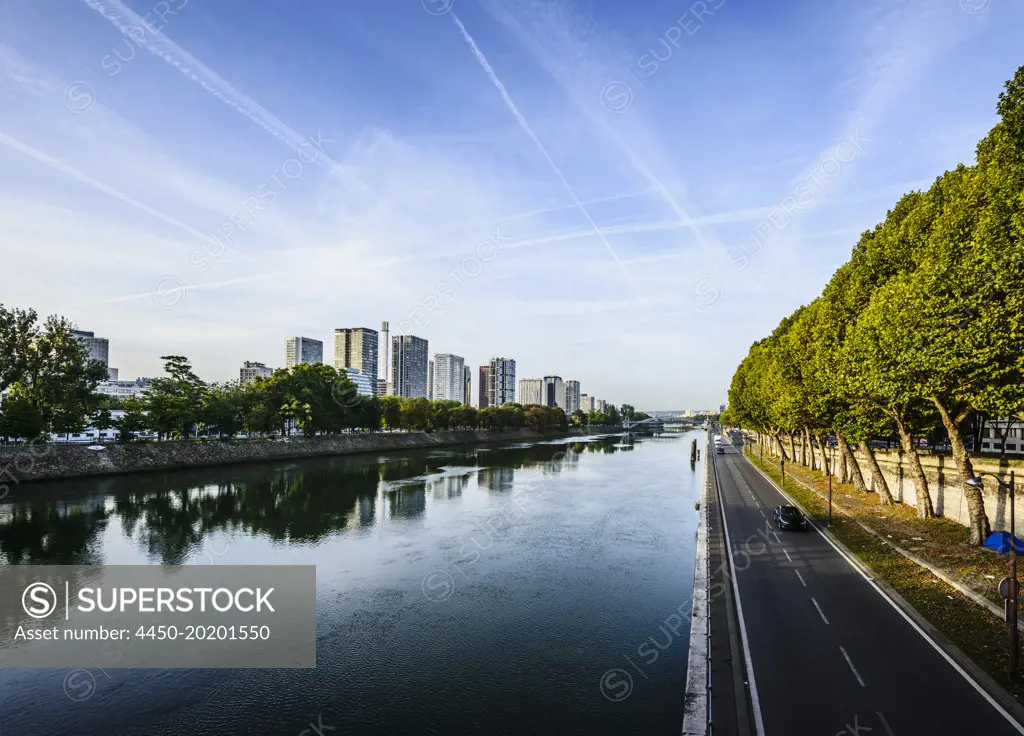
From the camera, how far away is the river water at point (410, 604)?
1788 centimetres

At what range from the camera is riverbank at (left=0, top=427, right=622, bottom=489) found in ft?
220

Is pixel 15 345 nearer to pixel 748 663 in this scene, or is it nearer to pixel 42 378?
pixel 42 378

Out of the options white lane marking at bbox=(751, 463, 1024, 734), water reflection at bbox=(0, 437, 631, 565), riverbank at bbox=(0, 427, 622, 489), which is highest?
riverbank at bbox=(0, 427, 622, 489)

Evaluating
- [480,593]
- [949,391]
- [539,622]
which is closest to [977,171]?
[949,391]

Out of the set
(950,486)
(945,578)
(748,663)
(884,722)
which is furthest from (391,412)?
(884,722)

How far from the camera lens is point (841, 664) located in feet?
60.2

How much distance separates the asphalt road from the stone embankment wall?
12.9 m

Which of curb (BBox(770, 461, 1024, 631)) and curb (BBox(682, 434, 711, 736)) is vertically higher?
curb (BBox(770, 461, 1024, 631))

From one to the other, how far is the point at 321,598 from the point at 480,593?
346 inches

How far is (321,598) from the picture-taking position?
95.7 feet

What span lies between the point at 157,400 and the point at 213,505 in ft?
126

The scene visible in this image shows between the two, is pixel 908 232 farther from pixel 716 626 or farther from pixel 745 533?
A: pixel 716 626

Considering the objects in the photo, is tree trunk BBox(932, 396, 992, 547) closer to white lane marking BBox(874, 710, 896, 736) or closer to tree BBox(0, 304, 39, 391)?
white lane marking BBox(874, 710, 896, 736)

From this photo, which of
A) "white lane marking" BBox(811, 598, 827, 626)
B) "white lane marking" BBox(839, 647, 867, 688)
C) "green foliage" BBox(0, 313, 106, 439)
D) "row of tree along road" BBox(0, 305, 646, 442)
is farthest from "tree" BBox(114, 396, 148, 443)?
"white lane marking" BBox(839, 647, 867, 688)
